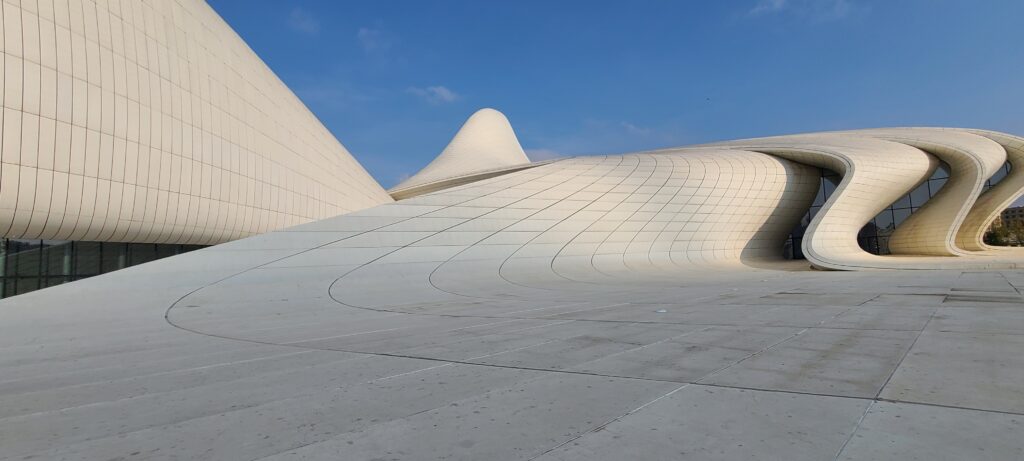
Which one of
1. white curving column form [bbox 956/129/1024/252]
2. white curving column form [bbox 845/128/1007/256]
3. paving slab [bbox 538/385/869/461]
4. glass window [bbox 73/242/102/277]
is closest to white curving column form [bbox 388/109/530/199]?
glass window [bbox 73/242/102/277]

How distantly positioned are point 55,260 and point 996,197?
46.4 metres

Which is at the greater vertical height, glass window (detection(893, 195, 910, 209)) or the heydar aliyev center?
glass window (detection(893, 195, 910, 209))

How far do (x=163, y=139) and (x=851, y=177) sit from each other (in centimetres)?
2893

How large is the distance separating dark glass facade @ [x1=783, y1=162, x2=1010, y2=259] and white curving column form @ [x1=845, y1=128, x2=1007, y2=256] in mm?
804

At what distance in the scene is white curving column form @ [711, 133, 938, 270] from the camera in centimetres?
2300

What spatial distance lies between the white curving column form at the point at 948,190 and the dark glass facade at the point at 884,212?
80 centimetres

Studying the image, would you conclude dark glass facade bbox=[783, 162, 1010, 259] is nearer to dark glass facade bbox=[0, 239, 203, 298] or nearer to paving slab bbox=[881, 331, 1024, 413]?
paving slab bbox=[881, 331, 1024, 413]

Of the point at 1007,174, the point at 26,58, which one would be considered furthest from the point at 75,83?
the point at 1007,174

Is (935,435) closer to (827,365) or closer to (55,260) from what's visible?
(827,365)

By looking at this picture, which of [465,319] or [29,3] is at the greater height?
[29,3]

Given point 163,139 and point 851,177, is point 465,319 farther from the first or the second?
point 851,177

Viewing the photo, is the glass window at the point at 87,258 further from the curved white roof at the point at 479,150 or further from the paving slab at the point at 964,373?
the curved white roof at the point at 479,150

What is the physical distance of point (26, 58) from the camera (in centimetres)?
1023

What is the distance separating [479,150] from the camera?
4900cm
